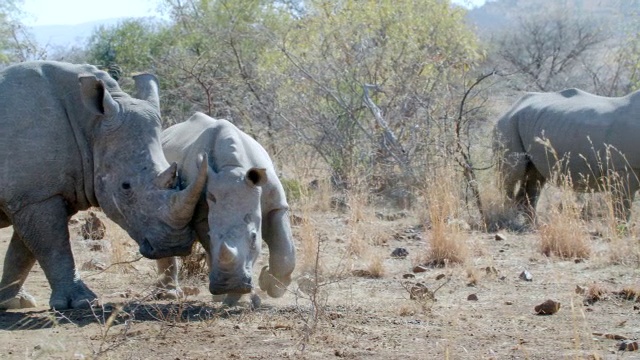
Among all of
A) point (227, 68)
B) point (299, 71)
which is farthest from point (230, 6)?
point (299, 71)

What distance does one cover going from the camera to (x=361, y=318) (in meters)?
6.84

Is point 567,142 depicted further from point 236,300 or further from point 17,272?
point 17,272

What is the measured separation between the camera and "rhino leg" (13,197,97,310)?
23.6 feet

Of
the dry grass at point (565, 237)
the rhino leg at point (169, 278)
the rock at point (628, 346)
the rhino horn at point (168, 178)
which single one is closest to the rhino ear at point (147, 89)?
the rhino horn at point (168, 178)

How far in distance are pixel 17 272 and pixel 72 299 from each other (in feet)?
2.62

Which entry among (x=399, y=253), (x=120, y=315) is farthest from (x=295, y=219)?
(x=120, y=315)

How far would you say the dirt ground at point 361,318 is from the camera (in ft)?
19.1

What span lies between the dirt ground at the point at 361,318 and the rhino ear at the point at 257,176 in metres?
0.75

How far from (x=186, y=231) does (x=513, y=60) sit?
19.0 metres

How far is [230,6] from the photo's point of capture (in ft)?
67.3

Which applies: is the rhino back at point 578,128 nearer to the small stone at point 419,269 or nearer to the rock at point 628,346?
the small stone at point 419,269

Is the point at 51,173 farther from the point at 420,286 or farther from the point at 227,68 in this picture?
the point at 227,68

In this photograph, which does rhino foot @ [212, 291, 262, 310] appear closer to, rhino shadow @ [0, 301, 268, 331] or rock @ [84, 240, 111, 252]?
rhino shadow @ [0, 301, 268, 331]

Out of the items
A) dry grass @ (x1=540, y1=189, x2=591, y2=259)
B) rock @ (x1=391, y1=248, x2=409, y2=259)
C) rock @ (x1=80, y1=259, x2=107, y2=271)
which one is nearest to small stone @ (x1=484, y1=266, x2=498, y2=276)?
dry grass @ (x1=540, y1=189, x2=591, y2=259)
